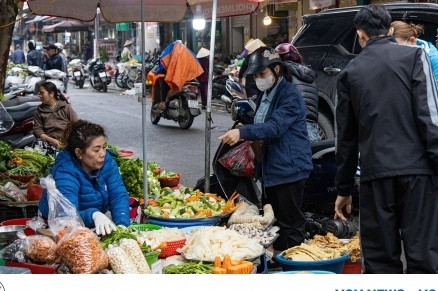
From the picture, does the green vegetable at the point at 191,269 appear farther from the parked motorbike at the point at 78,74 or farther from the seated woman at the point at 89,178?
the parked motorbike at the point at 78,74

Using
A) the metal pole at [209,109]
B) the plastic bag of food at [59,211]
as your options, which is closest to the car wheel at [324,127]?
the metal pole at [209,109]

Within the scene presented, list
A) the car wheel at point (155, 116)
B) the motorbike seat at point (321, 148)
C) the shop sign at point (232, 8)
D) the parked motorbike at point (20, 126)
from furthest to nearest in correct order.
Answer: the car wheel at point (155, 116) → the parked motorbike at point (20, 126) → the shop sign at point (232, 8) → the motorbike seat at point (321, 148)

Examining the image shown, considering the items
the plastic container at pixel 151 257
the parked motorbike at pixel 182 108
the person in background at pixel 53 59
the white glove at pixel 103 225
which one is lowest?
the parked motorbike at pixel 182 108

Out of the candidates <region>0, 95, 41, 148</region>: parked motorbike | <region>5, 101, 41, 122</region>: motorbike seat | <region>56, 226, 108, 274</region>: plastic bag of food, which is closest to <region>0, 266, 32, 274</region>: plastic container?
<region>56, 226, 108, 274</region>: plastic bag of food

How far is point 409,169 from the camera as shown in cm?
377

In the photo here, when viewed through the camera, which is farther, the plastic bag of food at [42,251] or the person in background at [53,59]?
the person in background at [53,59]

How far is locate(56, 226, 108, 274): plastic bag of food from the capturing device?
12.9 feet

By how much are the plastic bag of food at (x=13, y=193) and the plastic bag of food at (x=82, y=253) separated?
2.40 meters

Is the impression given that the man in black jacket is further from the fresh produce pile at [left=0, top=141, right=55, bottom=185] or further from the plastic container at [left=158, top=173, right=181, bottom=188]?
the fresh produce pile at [left=0, top=141, right=55, bottom=185]

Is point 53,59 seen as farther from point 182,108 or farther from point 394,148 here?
point 394,148

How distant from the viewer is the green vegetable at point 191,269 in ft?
14.1

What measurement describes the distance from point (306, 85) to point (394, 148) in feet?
11.8
